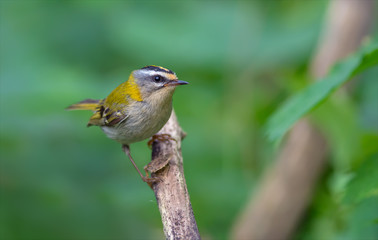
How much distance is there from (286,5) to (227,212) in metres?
2.96

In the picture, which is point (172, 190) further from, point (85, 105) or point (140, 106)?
point (85, 105)

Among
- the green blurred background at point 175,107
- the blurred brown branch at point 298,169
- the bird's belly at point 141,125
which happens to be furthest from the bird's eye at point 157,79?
the blurred brown branch at point 298,169

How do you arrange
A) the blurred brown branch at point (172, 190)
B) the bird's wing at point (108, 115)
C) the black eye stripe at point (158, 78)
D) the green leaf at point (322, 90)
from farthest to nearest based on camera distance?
the bird's wing at point (108, 115), the black eye stripe at point (158, 78), the blurred brown branch at point (172, 190), the green leaf at point (322, 90)

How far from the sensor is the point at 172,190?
286 cm

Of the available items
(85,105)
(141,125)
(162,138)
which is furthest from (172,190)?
(85,105)

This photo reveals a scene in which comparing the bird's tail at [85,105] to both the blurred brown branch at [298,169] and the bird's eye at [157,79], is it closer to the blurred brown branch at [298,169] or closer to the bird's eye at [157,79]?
the bird's eye at [157,79]

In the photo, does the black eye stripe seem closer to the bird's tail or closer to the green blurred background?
the bird's tail

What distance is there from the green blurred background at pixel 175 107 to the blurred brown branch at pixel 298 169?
183 mm

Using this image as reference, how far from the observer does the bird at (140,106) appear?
378 centimetres

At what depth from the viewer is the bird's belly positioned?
12.3 ft

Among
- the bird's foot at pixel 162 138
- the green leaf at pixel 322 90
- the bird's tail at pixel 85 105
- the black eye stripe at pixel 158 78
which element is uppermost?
the bird's tail at pixel 85 105

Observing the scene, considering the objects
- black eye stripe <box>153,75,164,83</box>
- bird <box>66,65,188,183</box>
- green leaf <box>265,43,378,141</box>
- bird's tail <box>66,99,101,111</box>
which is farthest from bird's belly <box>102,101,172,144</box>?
green leaf <box>265,43,378,141</box>

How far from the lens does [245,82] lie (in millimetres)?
5805

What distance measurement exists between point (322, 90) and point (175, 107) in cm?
343
